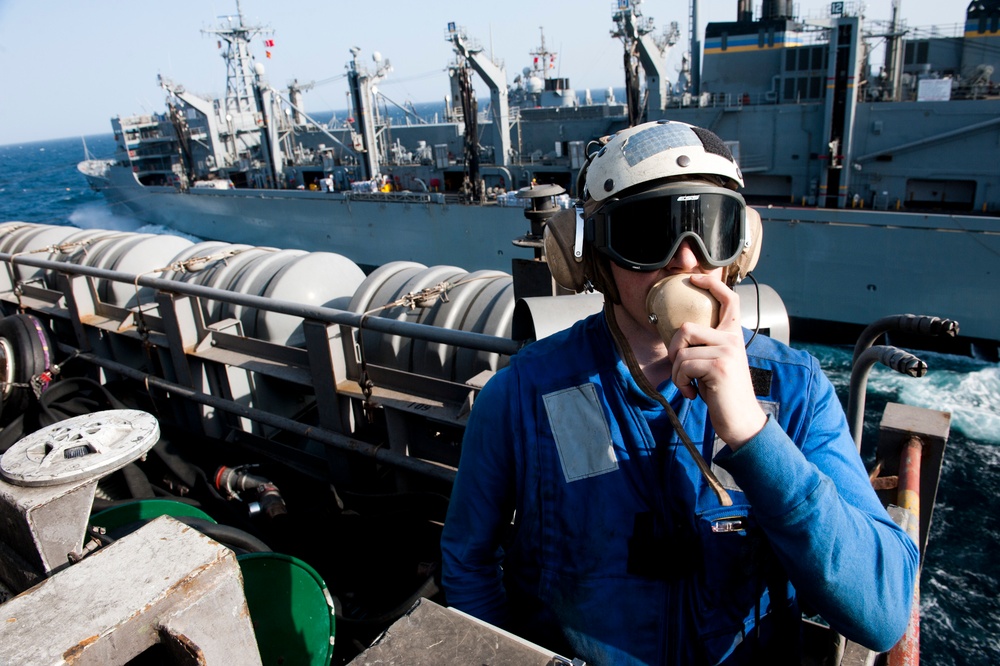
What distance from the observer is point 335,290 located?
654 centimetres

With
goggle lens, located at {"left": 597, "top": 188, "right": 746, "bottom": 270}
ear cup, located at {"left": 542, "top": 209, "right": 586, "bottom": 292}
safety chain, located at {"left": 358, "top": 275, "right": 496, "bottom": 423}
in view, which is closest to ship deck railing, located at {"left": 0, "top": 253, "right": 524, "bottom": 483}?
safety chain, located at {"left": 358, "top": 275, "right": 496, "bottom": 423}

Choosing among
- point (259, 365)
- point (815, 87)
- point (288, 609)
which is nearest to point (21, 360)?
point (259, 365)

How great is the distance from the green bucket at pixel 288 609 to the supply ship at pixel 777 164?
24.1ft

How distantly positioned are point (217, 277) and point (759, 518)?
6.79 metres

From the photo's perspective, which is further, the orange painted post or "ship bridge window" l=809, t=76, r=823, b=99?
"ship bridge window" l=809, t=76, r=823, b=99

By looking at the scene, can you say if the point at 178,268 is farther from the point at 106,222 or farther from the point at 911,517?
the point at 106,222

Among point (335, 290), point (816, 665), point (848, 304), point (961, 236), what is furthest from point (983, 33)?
point (816, 665)

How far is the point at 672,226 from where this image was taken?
1453 mm

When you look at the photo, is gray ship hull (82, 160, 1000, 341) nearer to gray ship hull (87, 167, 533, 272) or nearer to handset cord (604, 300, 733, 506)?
gray ship hull (87, 167, 533, 272)

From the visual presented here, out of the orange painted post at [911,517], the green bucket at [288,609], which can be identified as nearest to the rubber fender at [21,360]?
the green bucket at [288,609]

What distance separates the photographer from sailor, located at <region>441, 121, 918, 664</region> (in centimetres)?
139

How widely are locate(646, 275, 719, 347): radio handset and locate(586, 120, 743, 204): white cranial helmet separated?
0.96 ft

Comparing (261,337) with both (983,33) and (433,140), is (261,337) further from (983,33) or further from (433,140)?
(433,140)

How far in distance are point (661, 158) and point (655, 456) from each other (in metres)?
0.70
